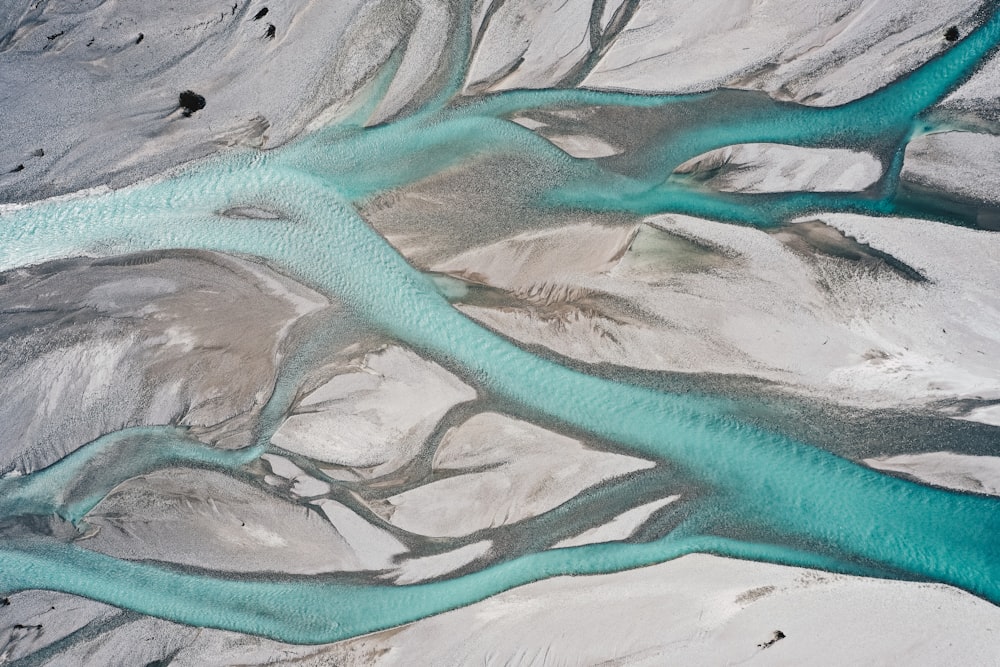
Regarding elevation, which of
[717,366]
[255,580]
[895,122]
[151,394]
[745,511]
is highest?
[895,122]

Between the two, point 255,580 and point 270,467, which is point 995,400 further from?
point 255,580

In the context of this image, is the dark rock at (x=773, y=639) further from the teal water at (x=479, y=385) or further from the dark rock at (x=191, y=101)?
the dark rock at (x=191, y=101)

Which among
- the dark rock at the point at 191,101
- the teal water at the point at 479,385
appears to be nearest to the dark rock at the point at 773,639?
the teal water at the point at 479,385

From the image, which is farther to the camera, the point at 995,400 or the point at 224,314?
the point at 224,314

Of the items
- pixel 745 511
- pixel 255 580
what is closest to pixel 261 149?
pixel 255 580

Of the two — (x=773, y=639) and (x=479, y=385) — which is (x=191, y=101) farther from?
(x=773, y=639)

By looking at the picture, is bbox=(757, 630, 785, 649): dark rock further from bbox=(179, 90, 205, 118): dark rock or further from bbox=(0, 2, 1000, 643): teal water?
bbox=(179, 90, 205, 118): dark rock

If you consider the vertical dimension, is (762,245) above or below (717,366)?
above

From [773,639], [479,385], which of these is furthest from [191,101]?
[773,639]
